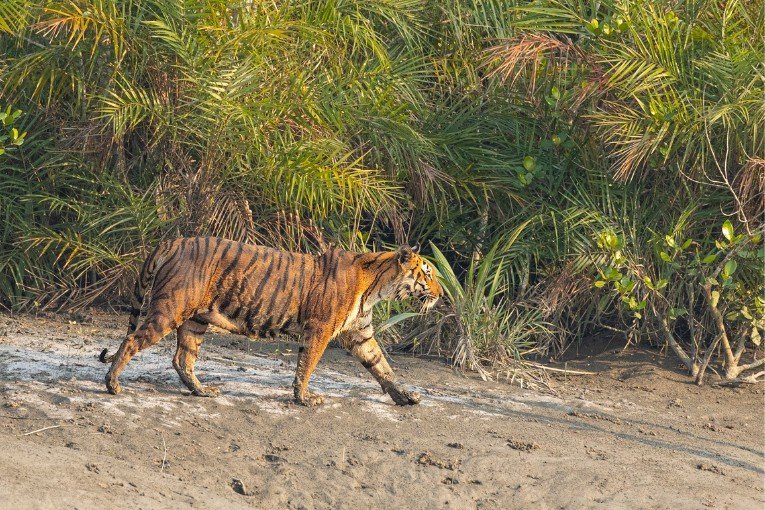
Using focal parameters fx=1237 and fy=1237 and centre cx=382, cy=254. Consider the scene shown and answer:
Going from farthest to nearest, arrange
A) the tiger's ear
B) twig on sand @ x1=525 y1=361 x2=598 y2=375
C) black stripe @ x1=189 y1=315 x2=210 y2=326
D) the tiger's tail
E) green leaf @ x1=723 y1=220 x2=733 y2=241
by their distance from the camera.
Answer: twig on sand @ x1=525 y1=361 x2=598 y2=375, green leaf @ x1=723 y1=220 x2=733 y2=241, the tiger's ear, black stripe @ x1=189 y1=315 x2=210 y2=326, the tiger's tail

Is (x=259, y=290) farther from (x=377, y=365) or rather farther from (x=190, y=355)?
(x=377, y=365)

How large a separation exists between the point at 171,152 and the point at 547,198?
284 cm

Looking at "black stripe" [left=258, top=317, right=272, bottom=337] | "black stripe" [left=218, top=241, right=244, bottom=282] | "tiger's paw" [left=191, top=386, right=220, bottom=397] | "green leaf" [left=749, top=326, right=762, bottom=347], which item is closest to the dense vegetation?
"green leaf" [left=749, top=326, right=762, bottom=347]

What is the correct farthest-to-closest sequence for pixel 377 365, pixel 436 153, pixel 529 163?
pixel 436 153, pixel 529 163, pixel 377 365

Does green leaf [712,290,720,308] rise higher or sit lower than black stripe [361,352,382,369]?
higher

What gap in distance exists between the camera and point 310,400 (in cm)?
727

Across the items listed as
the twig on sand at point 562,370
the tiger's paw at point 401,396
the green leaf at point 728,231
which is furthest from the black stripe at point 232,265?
the green leaf at point 728,231

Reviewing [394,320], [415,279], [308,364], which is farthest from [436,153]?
[308,364]

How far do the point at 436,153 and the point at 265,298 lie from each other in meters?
2.41

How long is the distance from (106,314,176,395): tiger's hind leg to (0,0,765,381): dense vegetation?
1.94 meters

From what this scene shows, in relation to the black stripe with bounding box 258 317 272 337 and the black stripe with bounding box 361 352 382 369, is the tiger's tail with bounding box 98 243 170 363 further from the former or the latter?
the black stripe with bounding box 361 352 382 369

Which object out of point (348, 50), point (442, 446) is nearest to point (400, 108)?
point (348, 50)

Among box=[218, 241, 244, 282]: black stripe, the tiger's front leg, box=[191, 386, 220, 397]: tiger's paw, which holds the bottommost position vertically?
box=[191, 386, 220, 397]: tiger's paw

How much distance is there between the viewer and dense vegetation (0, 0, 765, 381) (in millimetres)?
8648
